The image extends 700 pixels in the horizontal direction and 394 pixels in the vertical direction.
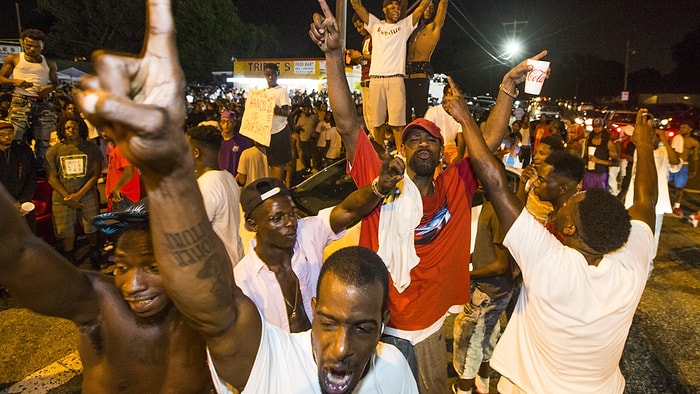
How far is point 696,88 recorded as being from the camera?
57219 millimetres

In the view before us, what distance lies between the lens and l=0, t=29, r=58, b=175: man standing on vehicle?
7.24m

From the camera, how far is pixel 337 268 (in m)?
1.68

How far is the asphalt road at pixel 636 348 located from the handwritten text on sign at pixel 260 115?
3.31 m

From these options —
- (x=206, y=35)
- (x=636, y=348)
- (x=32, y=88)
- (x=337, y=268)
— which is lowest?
(x=636, y=348)

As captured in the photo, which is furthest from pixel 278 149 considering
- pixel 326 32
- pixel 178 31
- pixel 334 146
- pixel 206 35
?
pixel 206 35

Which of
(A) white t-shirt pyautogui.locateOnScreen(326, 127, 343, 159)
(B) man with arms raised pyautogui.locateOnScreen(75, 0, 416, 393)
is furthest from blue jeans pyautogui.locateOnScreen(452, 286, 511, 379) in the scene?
(A) white t-shirt pyautogui.locateOnScreen(326, 127, 343, 159)

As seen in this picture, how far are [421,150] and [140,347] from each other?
6.48 feet

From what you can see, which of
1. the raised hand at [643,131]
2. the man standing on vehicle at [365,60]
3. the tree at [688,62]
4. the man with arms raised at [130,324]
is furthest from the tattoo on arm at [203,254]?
the tree at [688,62]

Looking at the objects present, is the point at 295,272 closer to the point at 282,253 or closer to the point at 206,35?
the point at 282,253

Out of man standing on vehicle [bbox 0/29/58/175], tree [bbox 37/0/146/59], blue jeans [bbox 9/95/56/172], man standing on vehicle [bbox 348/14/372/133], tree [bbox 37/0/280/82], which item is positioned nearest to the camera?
man standing on vehicle [bbox 348/14/372/133]

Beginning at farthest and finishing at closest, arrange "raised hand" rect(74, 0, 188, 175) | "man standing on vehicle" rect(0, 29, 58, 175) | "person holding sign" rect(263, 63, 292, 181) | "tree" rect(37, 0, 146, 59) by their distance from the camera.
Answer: "tree" rect(37, 0, 146, 59) → "man standing on vehicle" rect(0, 29, 58, 175) → "person holding sign" rect(263, 63, 292, 181) → "raised hand" rect(74, 0, 188, 175)

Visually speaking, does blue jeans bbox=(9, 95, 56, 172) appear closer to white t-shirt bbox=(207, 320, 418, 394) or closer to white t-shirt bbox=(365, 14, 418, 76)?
white t-shirt bbox=(365, 14, 418, 76)

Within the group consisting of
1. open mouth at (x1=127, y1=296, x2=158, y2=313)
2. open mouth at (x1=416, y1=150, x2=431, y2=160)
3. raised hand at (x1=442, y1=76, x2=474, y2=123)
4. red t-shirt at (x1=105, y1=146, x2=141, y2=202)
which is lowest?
open mouth at (x1=127, y1=296, x2=158, y2=313)

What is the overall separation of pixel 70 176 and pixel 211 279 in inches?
231
